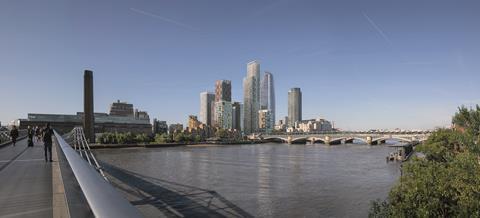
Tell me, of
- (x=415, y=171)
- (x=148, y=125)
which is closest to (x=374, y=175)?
(x=415, y=171)

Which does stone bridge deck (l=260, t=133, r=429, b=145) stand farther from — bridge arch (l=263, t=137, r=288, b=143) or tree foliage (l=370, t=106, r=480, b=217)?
tree foliage (l=370, t=106, r=480, b=217)

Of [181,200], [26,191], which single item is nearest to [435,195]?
[26,191]

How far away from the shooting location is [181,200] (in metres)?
26.3

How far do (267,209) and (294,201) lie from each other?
376 cm

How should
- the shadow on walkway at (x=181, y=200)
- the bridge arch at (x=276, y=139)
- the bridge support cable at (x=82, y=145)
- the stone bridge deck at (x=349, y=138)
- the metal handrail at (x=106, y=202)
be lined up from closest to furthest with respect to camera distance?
the metal handrail at (x=106, y=202)
the bridge support cable at (x=82, y=145)
the shadow on walkway at (x=181, y=200)
the stone bridge deck at (x=349, y=138)
the bridge arch at (x=276, y=139)

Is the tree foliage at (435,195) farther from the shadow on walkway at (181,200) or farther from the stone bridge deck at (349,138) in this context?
the stone bridge deck at (349,138)

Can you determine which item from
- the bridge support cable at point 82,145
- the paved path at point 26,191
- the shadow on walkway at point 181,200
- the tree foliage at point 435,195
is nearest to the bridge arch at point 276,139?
the shadow on walkway at point 181,200

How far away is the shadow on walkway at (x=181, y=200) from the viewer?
22891 millimetres

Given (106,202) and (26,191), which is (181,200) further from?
(106,202)

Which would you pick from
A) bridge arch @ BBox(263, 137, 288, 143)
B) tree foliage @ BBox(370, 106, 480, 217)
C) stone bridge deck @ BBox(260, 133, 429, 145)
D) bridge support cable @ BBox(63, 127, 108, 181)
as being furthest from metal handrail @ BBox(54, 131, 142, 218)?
bridge arch @ BBox(263, 137, 288, 143)

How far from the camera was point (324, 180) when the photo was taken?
3934cm

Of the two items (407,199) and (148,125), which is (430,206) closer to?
(407,199)

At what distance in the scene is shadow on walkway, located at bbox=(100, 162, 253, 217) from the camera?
22.9 metres

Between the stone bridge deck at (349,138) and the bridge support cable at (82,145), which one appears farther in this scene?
the stone bridge deck at (349,138)
